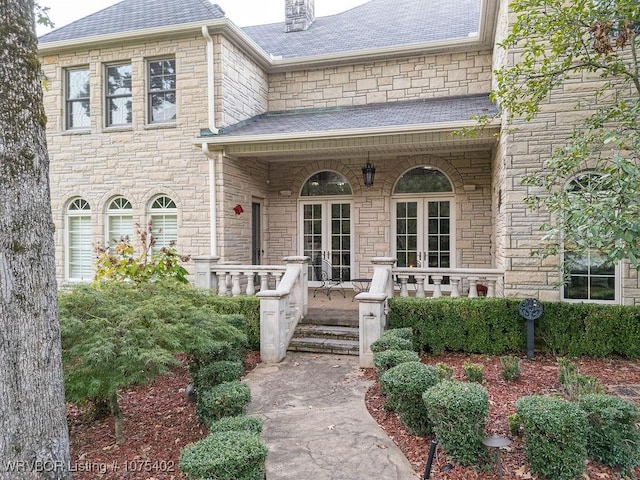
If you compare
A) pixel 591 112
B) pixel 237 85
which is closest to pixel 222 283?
pixel 237 85

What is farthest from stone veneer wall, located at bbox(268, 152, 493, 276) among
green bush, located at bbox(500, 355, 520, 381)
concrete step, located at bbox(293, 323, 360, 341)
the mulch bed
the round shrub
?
the round shrub

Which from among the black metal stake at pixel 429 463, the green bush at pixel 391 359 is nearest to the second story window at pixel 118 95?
the green bush at pixel 391 359

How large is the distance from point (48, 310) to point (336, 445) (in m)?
2.52

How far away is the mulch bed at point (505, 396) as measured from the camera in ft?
10.2

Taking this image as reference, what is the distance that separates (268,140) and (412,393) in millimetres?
5799

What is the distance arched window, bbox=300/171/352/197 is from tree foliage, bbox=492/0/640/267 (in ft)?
13.9

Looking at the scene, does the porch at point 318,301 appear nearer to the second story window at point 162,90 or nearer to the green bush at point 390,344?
the green bush at point 390,344

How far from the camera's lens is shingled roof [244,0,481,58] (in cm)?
1009

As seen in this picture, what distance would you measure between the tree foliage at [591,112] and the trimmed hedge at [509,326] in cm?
112

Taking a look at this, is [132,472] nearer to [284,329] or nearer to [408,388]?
[408,388]

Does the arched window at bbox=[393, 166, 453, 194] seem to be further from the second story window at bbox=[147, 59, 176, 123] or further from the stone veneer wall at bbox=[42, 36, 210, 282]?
the second story window at bbox=[147, 59, 176, 123]

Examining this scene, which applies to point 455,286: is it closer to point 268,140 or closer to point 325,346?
point 325,346

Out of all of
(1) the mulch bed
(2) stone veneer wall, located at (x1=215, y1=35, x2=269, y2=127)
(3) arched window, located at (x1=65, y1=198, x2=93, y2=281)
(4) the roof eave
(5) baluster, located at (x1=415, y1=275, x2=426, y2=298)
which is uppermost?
(2) stone veneer wall, located at (x1=215, y1=35, x2=269, y2=127)

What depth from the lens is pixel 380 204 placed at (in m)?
9.68
